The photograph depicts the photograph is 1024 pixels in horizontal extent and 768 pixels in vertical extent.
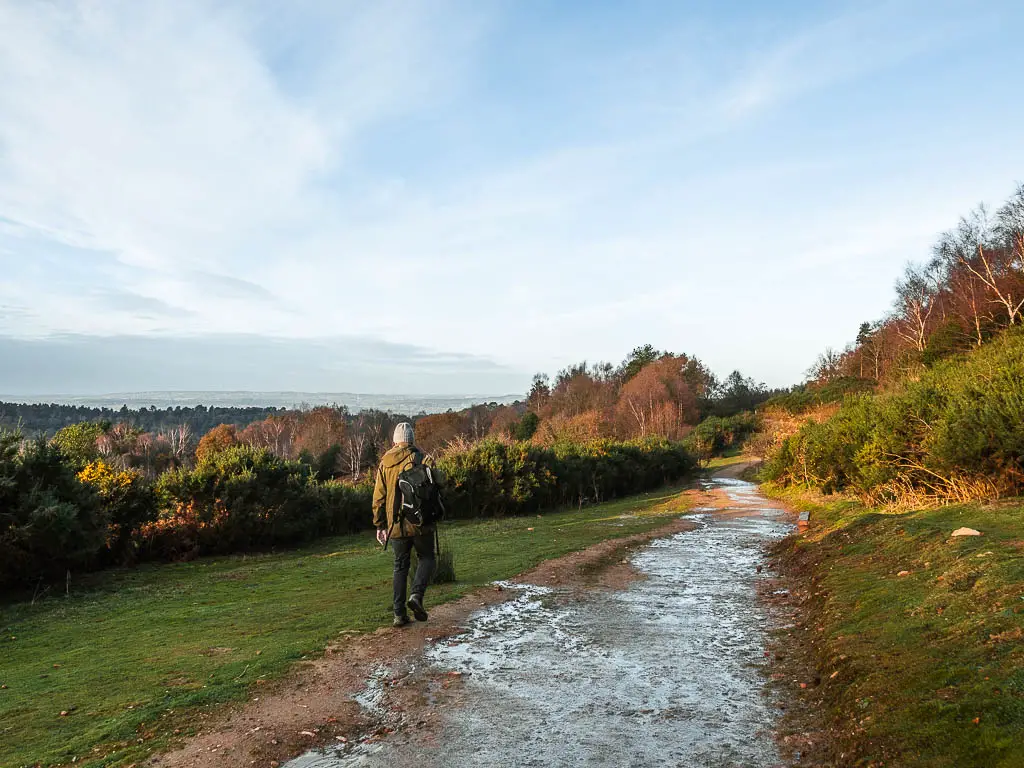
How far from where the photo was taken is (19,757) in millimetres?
4621

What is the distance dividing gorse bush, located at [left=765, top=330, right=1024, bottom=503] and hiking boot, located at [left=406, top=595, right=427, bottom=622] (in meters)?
10.8

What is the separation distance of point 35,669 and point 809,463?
2432cm

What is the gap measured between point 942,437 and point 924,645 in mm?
9470

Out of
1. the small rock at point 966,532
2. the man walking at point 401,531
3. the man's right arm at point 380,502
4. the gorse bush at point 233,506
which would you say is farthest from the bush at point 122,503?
the small rock at point 966,532

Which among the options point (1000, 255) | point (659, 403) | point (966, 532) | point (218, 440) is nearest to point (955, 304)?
point (1000, 255)

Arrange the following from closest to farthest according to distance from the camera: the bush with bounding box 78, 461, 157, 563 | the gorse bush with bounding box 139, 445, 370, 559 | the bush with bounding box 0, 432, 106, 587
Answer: the bush with bounding box 0, 432, 106, 587 < the bush with bounding box 78, 461, 157, 563 < the gorse bush with bounding box 139, 445, 370, 559

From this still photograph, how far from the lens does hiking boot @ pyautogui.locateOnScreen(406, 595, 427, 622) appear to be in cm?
808

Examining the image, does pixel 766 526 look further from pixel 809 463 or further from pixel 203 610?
pixel 203 610

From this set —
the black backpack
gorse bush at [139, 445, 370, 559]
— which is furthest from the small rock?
gorse bush at [139, 445, 370, 559]

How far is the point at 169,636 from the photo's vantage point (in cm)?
830

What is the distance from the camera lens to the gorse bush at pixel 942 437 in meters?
12.8

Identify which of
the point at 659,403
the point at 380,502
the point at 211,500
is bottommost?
the point at 211,500

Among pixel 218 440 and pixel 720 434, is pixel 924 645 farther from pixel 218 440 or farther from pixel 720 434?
pixel 218 440

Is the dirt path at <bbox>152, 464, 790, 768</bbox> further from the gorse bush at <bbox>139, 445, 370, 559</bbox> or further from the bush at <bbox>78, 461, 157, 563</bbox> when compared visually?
the gorse bush at <bbox>139, 445, 370, 559</bbox>
